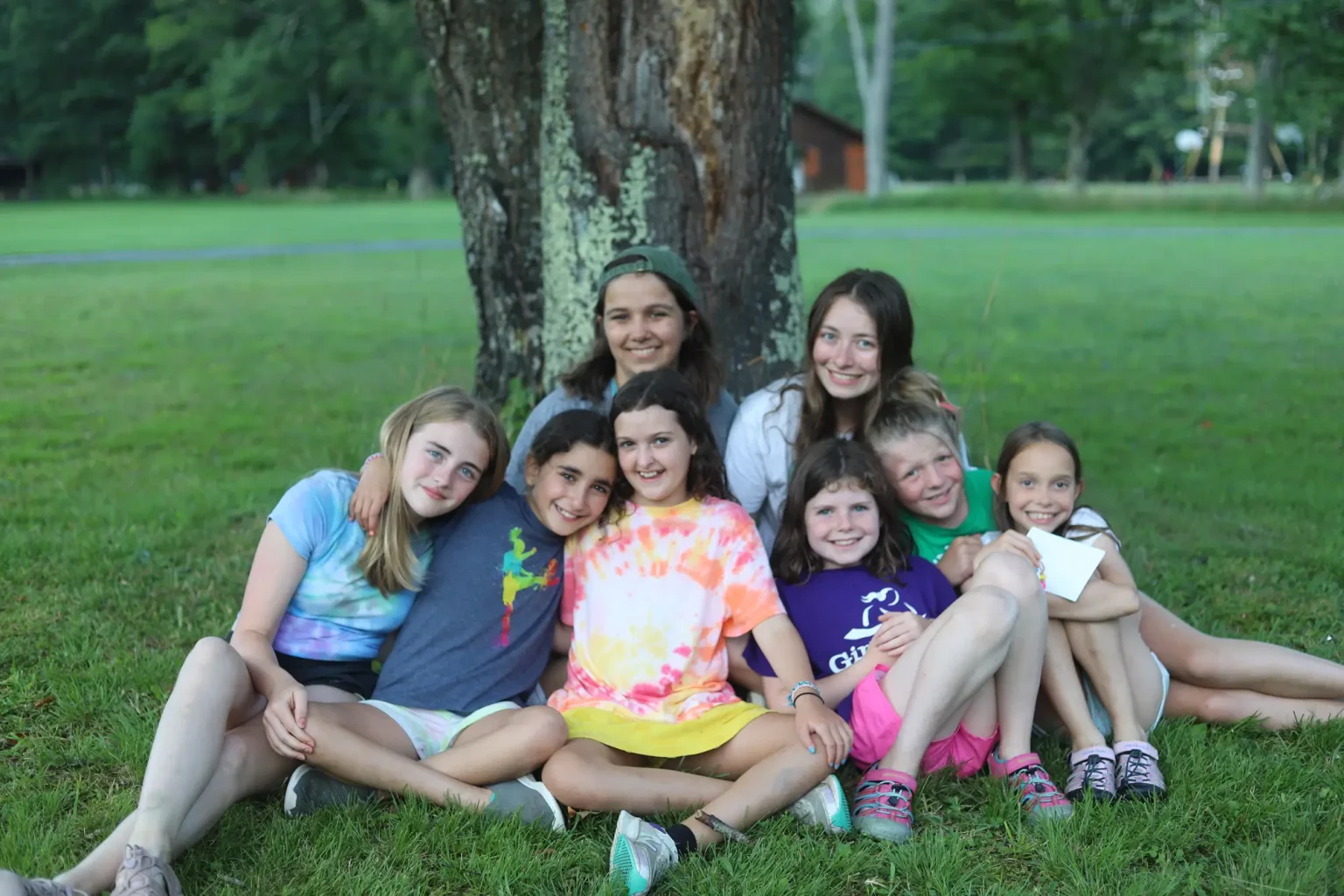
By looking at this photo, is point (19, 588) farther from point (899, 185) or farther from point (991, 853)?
point (899, 185)

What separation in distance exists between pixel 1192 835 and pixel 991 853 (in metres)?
0.46

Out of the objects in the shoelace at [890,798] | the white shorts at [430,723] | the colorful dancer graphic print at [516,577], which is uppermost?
the colorful dancer graphic print at [516,577]

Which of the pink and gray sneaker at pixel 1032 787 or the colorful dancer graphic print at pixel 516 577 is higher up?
the colorful dancer graphic print at pixel 516 577

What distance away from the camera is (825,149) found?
5934 cm

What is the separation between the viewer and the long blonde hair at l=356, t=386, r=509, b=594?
3.09 m

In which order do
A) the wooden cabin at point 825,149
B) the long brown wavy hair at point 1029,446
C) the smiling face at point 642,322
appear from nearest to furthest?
the long brown wavy hair at point 1029,446 → the smiling face at point 642,322 → the wooden cabin at point 825,149

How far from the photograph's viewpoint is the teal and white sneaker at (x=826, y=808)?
9.41ft

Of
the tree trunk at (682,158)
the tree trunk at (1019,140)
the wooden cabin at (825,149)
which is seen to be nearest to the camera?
the tree trunk at (682,158)

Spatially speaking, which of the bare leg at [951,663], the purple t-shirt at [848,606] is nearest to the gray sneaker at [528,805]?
the purple t-shirt at [848,606]

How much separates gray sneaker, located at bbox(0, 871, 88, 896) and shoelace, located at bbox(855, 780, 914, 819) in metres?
1.66

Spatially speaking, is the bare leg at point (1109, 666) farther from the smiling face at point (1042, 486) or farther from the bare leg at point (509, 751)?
the bare leg at point (509, 751)

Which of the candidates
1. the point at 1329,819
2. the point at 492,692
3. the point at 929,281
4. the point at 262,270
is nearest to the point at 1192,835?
the point at 1329,819

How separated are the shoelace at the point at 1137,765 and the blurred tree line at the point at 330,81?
4524cm

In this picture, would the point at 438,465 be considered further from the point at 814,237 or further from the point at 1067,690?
the point at 814,237
